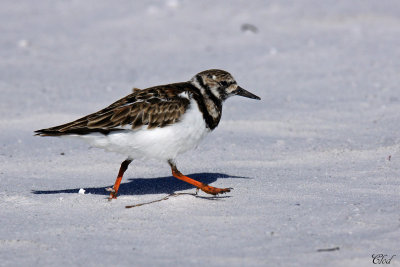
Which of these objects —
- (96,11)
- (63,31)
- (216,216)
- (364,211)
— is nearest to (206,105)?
(216,216)

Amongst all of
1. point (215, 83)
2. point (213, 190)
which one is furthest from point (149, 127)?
point (215, 83)

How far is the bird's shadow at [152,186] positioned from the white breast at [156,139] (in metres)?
0.45

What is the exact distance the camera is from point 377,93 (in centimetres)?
828

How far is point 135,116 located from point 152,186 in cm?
80

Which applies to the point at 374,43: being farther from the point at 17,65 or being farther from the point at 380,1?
the point at 17,65

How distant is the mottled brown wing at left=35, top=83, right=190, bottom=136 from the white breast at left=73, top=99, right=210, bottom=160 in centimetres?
5

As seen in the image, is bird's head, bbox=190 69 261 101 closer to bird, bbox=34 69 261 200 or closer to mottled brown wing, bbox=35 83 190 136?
bird, bbox=34 69 261 200

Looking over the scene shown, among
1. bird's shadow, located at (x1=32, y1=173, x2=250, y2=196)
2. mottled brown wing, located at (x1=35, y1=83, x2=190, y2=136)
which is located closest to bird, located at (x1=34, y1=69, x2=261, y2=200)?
mottled brown wing, located at (x1=35, y1=83, x2=190, y2=136)

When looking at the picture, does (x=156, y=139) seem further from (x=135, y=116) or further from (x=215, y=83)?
(x=215, y=83)

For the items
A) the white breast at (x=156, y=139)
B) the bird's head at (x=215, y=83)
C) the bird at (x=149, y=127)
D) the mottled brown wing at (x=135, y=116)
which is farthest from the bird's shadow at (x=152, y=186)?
the bird's head at (x=215, y=83)

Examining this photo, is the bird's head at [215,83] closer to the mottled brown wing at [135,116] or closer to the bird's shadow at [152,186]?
the mottled brown wing at [135,116]

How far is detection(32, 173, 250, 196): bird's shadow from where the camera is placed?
552cm

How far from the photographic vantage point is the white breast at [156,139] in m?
5.12

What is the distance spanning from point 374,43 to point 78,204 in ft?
21.8
